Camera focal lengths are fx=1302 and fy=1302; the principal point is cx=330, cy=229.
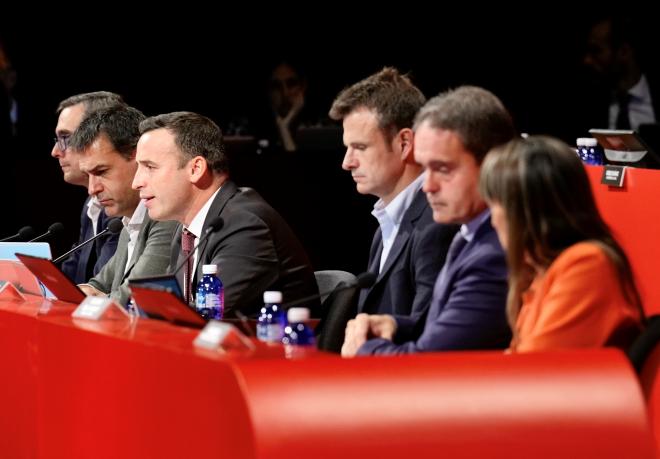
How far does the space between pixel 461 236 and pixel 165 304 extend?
79cm

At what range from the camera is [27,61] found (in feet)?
31.6

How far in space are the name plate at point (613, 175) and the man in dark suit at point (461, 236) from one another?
1.27m

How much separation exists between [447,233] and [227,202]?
3.58ft

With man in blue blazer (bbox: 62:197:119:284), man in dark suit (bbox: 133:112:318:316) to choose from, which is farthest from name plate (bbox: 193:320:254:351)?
man in blue blazer (bbox: 62:197:119:284)

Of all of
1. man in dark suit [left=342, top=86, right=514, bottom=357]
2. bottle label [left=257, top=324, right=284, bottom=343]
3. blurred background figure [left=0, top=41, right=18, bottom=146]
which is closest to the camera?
bottle label [left=257, top=324, right=284, bottom=343]

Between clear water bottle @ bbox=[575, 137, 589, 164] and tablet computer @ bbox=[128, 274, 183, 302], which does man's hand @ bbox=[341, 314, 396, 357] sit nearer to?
tablet computer @ bbox=[128, 274, 183, 302]

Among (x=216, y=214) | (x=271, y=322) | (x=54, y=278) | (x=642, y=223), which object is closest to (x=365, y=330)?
(x=271, y=322)

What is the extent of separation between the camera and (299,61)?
402 inches

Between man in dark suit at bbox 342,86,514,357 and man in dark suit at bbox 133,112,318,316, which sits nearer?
man in dark suit at bbox 342,86,514,357

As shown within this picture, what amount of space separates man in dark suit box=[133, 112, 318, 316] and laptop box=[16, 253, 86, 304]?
53cm

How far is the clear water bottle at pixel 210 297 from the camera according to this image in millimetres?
4098

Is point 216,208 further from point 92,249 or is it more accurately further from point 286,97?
point 286,97

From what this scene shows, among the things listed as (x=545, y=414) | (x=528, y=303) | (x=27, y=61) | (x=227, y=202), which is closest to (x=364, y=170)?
(x=227, y=202)

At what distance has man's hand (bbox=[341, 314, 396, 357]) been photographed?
338 centimetres
